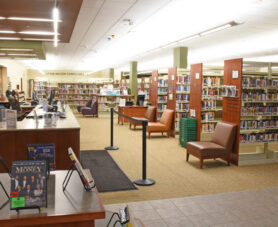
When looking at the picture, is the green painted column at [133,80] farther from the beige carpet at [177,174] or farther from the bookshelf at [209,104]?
the beige carpet at [177,174]

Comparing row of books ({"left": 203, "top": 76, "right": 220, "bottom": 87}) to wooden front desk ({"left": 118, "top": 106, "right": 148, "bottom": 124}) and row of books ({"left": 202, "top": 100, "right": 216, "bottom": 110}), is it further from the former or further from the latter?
wooden front desk ({"left": 118, "top": 106, "right": 148, "bottom": 124})

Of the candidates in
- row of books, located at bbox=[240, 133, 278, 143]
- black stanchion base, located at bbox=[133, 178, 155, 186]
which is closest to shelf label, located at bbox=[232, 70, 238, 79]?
row of books, located at bbox=[240, 133, 278, 143]

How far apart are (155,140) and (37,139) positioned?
4.97 meters

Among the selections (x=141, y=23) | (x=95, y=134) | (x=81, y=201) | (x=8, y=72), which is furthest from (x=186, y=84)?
(x=8, y=72)

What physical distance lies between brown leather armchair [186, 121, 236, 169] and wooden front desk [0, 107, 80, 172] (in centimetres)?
259

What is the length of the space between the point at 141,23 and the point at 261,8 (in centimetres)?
297

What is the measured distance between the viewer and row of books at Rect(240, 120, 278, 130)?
6238 mm

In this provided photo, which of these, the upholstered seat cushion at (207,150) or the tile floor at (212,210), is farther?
the upholstered seat cushion at (207,150)

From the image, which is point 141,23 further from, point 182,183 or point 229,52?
point 229,52

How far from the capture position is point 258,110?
21.3 ft

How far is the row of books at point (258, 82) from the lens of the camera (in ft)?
20.5

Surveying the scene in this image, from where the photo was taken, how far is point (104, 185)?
4758 millimetres

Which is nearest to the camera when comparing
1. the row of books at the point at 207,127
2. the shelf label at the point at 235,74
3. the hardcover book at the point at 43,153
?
the hardcover book at the point at 43,153

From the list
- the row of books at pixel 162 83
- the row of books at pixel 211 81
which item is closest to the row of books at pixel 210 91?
the row of books at pixel 211 81
